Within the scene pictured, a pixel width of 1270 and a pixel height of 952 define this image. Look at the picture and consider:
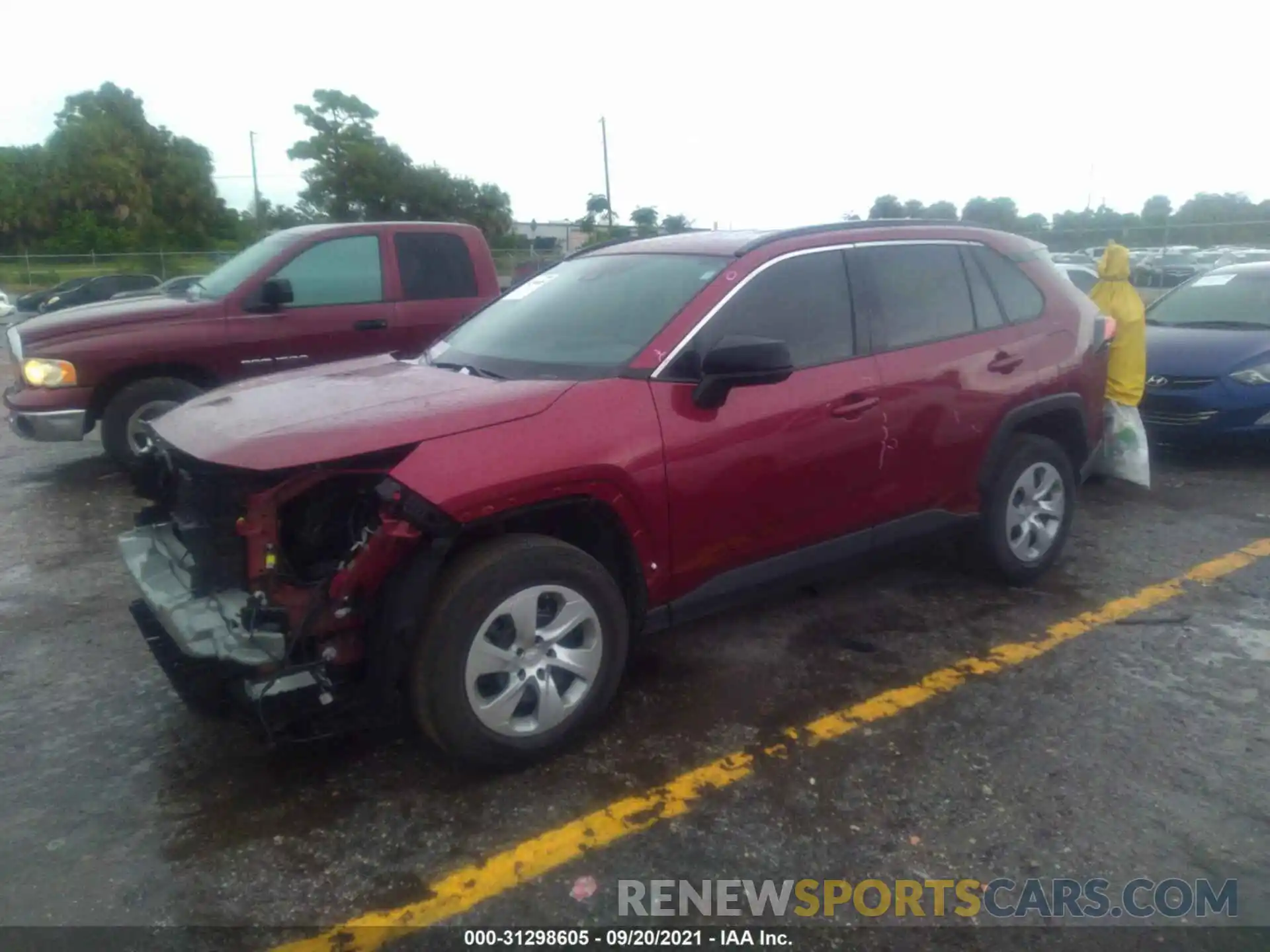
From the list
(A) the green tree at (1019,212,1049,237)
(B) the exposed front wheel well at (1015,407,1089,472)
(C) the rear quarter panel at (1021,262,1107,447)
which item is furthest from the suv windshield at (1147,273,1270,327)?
(A) the green tree at (1019,212,1049,237)

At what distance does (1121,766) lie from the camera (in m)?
3.43

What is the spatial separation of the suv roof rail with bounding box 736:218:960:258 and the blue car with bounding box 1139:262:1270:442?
3231mm

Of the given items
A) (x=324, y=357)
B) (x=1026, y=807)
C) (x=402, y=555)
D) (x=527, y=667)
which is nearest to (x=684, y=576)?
(x=527, y=667)

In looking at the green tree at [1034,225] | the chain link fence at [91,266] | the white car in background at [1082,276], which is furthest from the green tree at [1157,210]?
the chain link fence at [91,266]

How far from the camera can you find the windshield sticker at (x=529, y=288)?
467 cm

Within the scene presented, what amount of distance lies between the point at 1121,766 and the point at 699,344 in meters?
2.06

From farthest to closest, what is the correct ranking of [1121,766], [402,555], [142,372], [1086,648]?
[142,372]
[1086,648]
[1121,766]
[402,555]

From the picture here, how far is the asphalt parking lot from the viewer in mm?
2857

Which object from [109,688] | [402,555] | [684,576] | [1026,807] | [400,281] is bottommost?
[1026,807]

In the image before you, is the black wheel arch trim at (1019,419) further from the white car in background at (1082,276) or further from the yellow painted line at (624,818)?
the white car in background at (1082,276)

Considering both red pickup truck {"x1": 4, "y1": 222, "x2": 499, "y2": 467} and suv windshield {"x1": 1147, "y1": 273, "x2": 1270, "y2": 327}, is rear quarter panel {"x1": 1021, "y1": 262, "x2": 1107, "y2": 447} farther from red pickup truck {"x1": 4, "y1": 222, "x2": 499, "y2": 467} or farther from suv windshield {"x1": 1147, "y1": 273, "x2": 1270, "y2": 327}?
red pickup truck {"x1": 4, "y1": 222, "x2": 499, "y2": 467}

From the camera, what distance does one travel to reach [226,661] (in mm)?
3041

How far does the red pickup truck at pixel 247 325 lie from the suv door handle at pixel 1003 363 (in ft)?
11.7

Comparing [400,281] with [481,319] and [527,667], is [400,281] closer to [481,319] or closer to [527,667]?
[481,319]
